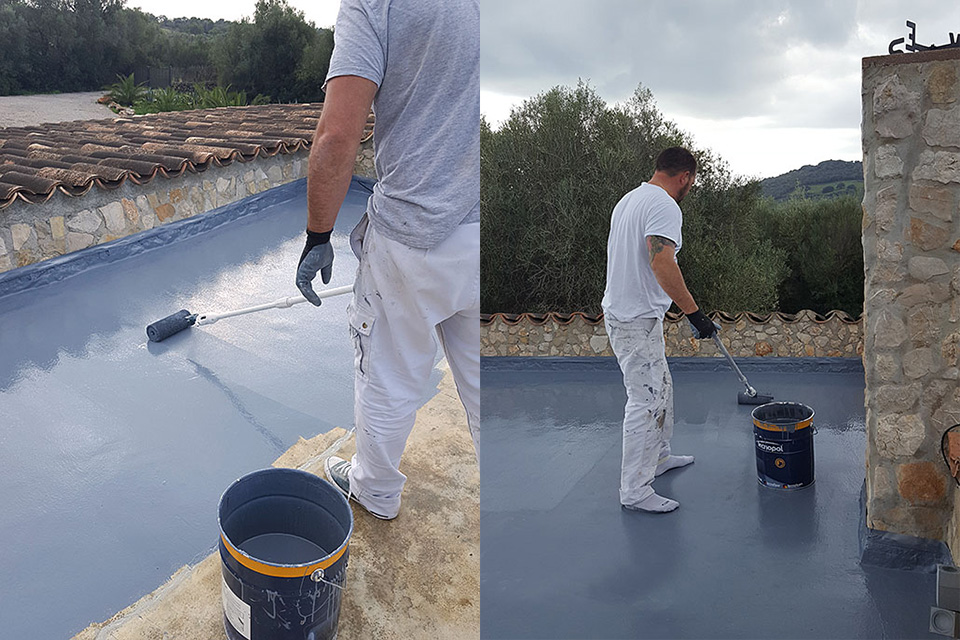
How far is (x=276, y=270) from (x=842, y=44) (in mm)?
2953

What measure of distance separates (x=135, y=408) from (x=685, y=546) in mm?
1824

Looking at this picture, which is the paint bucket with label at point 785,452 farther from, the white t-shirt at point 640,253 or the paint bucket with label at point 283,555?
the paint bucket with label at point 283,555

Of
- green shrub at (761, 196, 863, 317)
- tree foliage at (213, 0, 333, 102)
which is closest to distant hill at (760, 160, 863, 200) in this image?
green shrub at (761, 196, 863, 317)

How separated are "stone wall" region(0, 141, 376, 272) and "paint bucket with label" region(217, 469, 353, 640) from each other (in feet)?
8.16

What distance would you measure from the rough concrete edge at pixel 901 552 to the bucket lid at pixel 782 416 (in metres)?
0.48

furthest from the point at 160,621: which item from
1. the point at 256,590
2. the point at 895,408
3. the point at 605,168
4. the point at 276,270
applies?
the point at 605,168

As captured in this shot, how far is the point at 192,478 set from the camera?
2.06 meters

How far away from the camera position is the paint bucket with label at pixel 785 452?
2.41m

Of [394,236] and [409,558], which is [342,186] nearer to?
[394,236]

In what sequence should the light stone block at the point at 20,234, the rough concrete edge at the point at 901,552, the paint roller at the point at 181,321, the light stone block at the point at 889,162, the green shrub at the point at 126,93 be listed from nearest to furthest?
1. the light stone block at the point at 889,162
2. the rough concrete edge at the point at 901,552
3. the paint roller at the point at 181,321
4. the light stone block at the point at 20,234
5. the green shrub at the point at 126,93

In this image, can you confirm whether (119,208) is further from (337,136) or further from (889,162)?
(889,162)

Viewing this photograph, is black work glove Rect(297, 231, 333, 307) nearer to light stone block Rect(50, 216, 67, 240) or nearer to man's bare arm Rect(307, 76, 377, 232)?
man's bare arm Rect(307, 76, 377, 232)

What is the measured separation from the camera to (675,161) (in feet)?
7.41

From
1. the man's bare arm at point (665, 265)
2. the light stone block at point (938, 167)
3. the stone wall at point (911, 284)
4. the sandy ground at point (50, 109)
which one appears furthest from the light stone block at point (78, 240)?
the sandy ground at point (50, 109)
